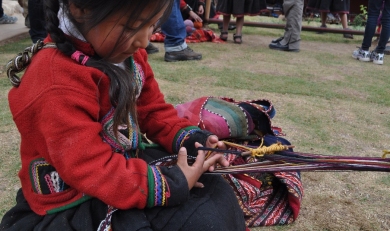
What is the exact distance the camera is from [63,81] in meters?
0.96

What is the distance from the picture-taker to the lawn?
5.26 ft

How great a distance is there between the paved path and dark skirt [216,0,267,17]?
7.98 feet

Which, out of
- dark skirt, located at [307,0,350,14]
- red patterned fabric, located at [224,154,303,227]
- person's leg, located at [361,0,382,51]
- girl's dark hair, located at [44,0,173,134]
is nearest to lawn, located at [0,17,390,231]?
red patterned fabric, located at [224,154,303,227]

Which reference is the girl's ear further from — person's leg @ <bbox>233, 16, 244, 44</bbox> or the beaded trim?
person's leg @ <bbox>233, 16, 244, 44</bbox>

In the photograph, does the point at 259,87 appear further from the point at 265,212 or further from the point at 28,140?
the point at 28,140

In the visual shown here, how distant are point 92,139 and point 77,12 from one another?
0.30 meters

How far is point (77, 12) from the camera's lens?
3.20 ft

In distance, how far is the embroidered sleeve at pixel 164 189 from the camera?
1026mm

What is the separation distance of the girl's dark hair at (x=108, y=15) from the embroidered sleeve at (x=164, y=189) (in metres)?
0.16

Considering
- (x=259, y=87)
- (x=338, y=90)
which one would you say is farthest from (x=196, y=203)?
(x=338, y=90)

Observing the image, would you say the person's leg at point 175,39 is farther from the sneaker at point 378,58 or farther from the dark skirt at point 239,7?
the sneaker at point 378,58

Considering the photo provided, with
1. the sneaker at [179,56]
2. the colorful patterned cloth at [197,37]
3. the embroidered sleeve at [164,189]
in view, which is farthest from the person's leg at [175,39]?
the embroidered sleeve at [164,189]

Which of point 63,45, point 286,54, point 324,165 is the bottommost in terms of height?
point 286,54

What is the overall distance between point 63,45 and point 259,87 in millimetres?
2222
